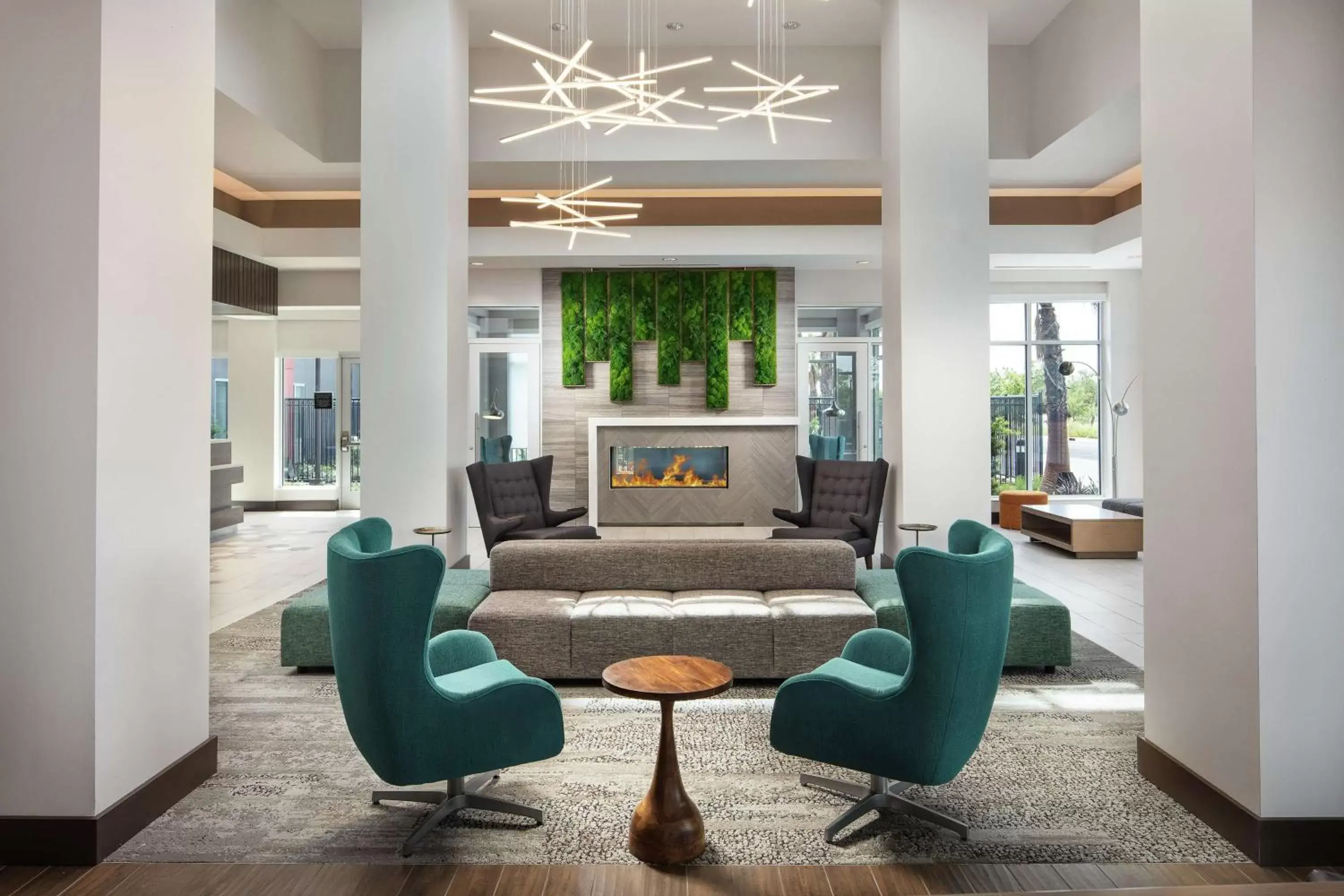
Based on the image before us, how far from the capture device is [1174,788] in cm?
297

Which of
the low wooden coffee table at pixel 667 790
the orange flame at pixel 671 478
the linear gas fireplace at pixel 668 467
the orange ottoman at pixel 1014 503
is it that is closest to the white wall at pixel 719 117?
the linear gas fireplace at pixel 668 467

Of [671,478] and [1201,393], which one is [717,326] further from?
[1201,393]

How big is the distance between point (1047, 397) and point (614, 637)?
918 cm

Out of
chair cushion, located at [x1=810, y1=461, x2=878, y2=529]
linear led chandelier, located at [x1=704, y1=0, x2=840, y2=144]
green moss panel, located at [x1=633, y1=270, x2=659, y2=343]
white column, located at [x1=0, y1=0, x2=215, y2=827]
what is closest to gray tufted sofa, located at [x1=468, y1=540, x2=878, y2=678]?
white column, located at [x1=0, y1=0, x2=215, y2=827]

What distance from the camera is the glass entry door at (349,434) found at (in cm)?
1230

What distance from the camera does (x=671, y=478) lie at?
10523 mm

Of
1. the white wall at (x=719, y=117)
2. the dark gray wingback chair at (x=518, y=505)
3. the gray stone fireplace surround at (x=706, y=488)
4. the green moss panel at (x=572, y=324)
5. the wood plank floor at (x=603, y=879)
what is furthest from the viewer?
the green moss panel at (x=572, y=324)

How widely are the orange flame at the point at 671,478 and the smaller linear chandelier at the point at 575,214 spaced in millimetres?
2824

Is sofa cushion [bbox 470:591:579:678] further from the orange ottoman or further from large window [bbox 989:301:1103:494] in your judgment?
large window [bbox 989:301:1103:494]

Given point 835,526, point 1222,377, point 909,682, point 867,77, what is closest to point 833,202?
point 867,77

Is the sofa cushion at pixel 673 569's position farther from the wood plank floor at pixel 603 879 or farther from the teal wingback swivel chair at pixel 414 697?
the wood plank floor at pixel 603 879

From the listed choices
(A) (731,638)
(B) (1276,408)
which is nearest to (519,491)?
(A) (731,638)

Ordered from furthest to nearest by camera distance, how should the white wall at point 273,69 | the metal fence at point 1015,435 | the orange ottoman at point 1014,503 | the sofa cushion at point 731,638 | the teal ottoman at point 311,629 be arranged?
the metal fence at point 1015,435, the orange ottoman at point 1014,503, the white wall at point 273,69, the teal ottoman at point 311,629, the sofa cushion at point 731,638

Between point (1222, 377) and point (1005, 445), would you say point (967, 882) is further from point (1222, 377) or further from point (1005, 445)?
point (1005, 445)
